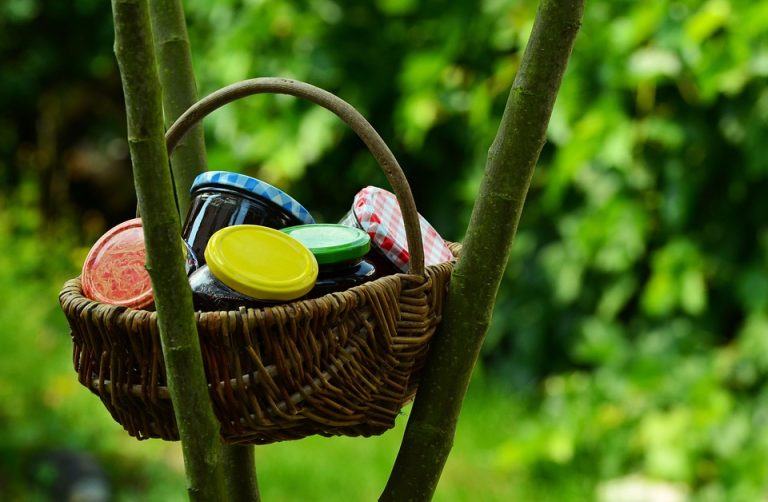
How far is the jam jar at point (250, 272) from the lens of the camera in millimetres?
970

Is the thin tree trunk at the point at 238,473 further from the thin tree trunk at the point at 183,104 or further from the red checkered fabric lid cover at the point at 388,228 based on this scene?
the red checkered fabric lid cover at the point at 388,228

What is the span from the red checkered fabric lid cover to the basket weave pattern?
9 cm

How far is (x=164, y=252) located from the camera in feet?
2.74

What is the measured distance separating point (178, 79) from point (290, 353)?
0.50m

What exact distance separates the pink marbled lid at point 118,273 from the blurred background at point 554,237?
70.3 inches

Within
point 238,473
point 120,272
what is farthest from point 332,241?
point 238,473

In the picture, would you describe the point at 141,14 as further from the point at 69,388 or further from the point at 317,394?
the point at 69,388

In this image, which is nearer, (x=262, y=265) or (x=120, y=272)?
(x=262, y=265)

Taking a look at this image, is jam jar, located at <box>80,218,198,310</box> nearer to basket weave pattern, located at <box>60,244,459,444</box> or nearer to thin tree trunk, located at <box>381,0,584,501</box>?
basket weave pattern, located at <box>60,244,459,444</box>

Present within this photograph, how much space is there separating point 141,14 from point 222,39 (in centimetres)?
258

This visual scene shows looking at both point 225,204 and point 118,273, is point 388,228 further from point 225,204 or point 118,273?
point 118,273

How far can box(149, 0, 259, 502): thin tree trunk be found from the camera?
122 centimetres

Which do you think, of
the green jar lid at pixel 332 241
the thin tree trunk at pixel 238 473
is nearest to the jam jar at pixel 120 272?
the green jar lid at pixel 332 241

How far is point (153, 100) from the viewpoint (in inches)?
31.9
